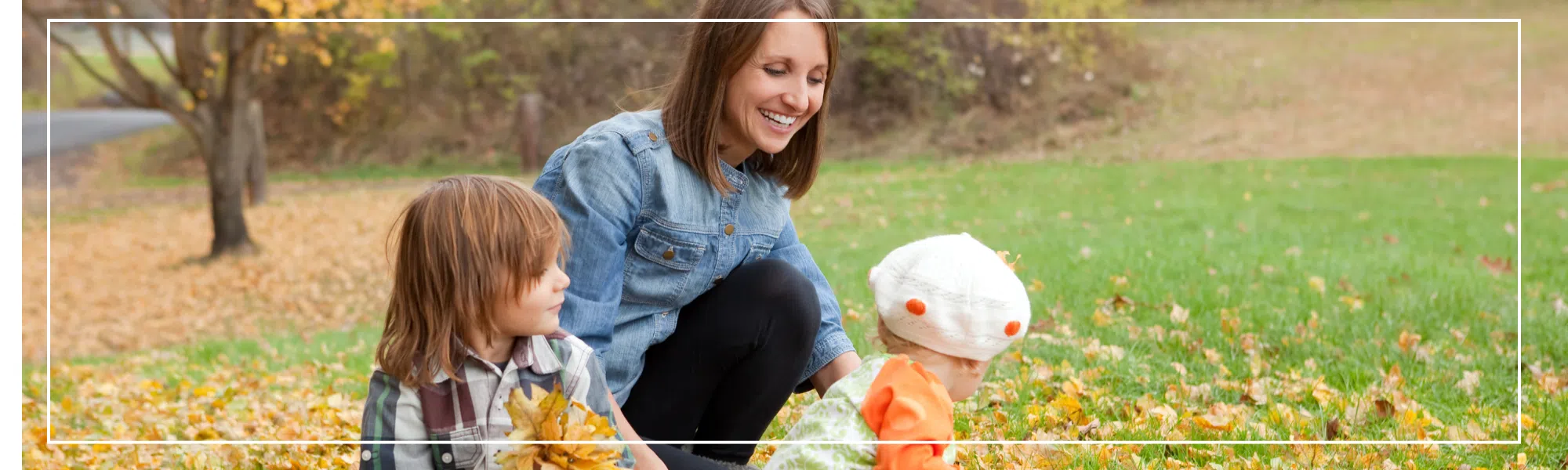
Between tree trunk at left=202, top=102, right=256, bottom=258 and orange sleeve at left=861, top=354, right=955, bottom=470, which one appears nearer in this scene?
orange sleeve at left=861, top=354, right=955, bottom=470

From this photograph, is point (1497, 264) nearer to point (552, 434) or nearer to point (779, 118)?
point (779, 118)

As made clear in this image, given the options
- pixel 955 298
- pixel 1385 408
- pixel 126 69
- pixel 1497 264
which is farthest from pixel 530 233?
pixel 126 69

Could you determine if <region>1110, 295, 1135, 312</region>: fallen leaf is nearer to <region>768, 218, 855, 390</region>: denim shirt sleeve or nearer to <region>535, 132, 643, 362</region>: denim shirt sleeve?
<region>768, 218, 855, 390</region>: denim shirt sleeve

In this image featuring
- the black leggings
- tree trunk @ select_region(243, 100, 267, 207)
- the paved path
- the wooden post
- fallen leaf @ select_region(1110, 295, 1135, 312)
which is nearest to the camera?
the black leggings

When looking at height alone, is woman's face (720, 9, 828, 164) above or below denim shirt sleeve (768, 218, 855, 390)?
above

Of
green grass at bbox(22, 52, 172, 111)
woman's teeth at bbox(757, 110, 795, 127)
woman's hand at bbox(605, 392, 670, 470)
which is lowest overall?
woman's hand at bbox(605, 392, 670, 470)

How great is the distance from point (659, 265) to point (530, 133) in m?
11.3

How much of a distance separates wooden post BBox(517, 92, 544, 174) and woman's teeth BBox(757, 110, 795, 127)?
438 inches

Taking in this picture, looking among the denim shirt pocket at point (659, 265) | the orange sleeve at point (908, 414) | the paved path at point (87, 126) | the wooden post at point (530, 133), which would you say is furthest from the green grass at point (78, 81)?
the orange sleeve at point (908, 414)

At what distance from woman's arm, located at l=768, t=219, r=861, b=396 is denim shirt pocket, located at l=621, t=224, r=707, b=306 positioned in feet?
0.73

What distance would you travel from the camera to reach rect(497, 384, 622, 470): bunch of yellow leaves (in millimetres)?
1901

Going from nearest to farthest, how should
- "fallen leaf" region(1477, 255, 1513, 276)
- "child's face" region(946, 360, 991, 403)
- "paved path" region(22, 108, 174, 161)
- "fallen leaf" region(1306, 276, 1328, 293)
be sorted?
"child's face" region(946, 360, 991, 403)
"fallen leaf" region(1306, 276, 1328, 293)
"fallen leaf" region(1477, 255, 1513, 276)
"paved path" region(22, 108, 174, 161)

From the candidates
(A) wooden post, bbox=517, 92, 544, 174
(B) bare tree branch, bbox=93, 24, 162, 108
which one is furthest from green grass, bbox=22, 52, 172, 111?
(B) bare tree branch, bbox=93, 24, 162, 108

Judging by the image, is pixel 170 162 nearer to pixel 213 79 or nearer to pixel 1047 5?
pixel 213 79
